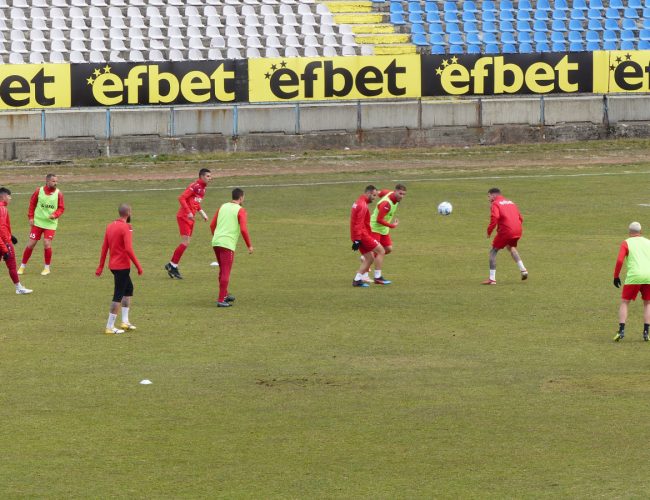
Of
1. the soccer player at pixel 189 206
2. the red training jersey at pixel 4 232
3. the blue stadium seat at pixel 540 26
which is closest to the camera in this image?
the red training jersey at pixel 4 232

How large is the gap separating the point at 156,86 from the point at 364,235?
2172cm

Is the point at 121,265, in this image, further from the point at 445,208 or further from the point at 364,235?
the point at 445,208

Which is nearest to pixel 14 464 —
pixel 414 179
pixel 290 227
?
pixel 290 227

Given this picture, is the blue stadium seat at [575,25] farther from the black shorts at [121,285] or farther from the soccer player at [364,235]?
the black shorts at [121,285]

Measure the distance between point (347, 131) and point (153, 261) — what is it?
18.9 m

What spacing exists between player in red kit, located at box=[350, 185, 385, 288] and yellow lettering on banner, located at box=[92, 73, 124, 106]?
21.6 metres

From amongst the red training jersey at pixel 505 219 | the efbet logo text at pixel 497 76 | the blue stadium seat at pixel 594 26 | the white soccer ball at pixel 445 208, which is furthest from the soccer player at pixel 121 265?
the blue stadium seat at pixel 594 26

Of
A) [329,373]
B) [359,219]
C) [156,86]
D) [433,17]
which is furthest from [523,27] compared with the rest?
[329,373]

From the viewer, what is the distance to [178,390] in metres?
15.6

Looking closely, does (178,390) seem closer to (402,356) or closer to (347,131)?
(402,356)

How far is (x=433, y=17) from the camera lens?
5003 cm

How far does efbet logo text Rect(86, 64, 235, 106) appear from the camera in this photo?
43.4 metres

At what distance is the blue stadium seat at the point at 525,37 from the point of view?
4999cm

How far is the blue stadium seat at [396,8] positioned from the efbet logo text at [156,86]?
28.0 ft
